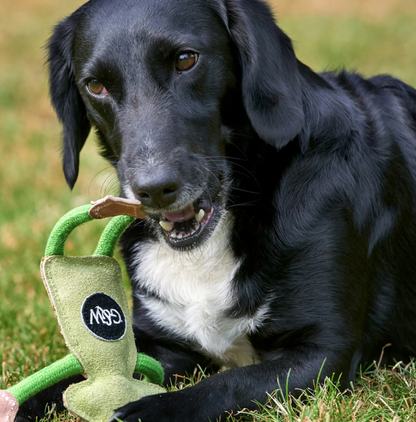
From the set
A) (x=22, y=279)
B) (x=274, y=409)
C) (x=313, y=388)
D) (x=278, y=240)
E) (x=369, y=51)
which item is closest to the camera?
(x=274, y=409)

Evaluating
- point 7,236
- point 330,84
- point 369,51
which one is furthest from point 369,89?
point 369,51

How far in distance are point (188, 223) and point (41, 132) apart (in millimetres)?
5601

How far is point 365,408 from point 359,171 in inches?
34.7

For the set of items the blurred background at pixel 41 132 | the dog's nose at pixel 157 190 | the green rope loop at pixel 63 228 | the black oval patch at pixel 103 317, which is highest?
the dog's nose at pixel 157 190

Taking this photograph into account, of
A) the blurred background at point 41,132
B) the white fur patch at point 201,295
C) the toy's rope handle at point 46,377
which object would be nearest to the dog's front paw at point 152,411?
the toy's rope handle at point 46,377

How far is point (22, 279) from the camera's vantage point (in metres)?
3.91

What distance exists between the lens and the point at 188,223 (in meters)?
2.40

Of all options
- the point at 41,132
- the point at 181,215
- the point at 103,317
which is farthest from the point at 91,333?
the point at 41,132

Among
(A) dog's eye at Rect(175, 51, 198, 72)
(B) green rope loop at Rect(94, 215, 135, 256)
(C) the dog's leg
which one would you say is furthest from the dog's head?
(C) the dog's leg

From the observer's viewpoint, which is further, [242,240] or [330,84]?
[330,84]

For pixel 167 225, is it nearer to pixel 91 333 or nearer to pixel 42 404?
pixel 91 333

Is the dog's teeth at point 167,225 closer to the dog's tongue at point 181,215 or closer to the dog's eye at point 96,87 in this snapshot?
the dog's tongue at point 181,215

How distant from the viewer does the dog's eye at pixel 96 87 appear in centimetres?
248

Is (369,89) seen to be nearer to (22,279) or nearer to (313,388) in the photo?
(313,388)
